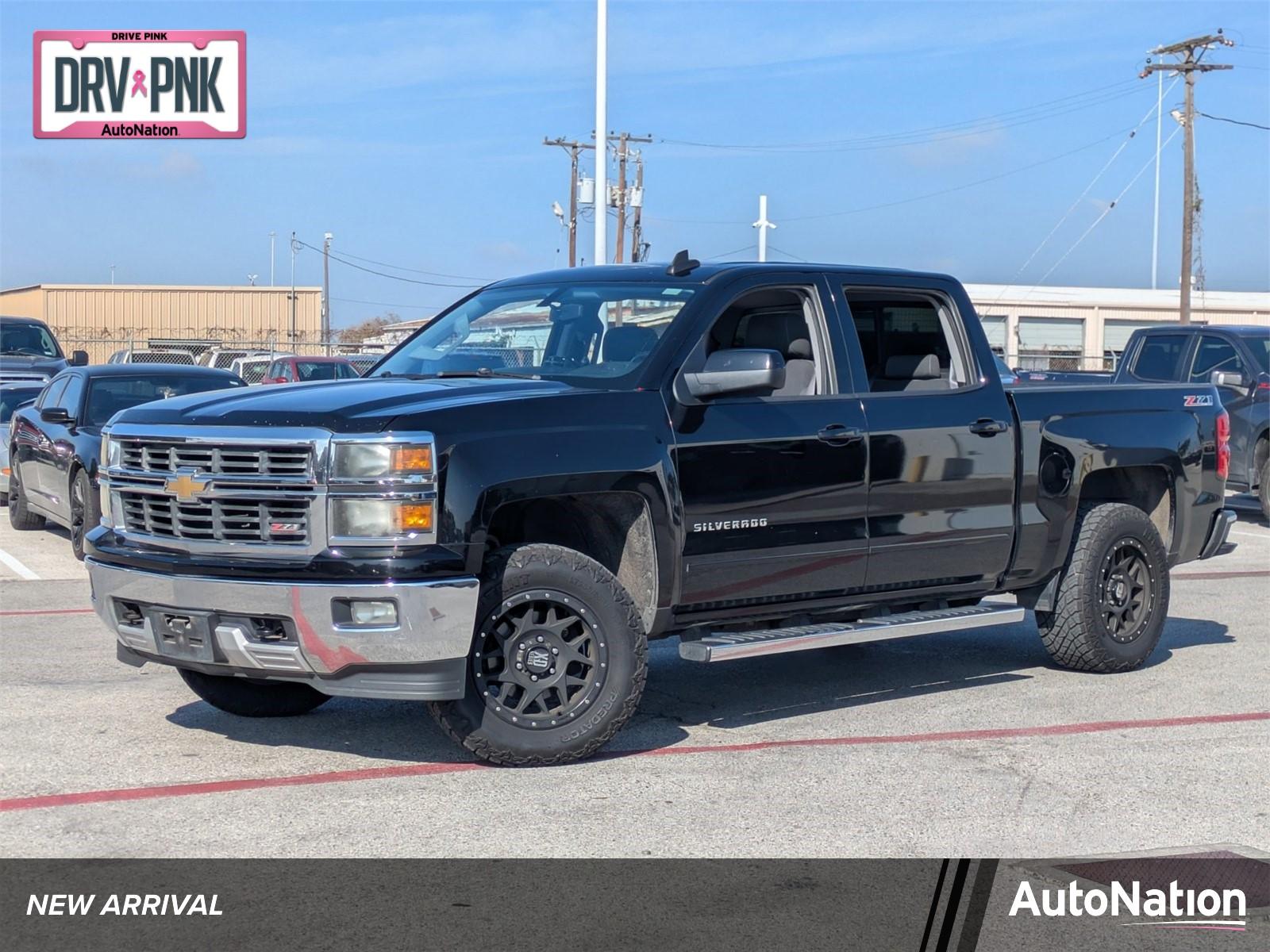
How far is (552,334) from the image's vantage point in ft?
23.9

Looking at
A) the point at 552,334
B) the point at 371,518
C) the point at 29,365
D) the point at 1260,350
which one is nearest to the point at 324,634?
the point at 371,518

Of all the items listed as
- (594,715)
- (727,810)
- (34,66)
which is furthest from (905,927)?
(34,66)

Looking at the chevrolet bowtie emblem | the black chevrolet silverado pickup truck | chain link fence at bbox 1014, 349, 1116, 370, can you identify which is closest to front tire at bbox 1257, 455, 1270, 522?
the black chevrolet silverado pickup truck

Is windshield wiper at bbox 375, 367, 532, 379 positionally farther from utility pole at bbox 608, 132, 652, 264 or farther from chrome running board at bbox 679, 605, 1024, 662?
utility pole at bbox 608, 132, 652, 264

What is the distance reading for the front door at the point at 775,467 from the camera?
22.1 ft

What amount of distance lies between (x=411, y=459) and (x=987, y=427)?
123 inches

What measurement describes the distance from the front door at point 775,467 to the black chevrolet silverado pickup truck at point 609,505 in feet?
0.04

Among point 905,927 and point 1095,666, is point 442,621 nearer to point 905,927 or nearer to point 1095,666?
Result: point 905,927

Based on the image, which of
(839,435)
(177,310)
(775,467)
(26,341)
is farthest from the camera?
(177,310)

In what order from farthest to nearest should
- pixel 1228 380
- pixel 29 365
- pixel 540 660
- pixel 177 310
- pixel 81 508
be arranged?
1. pixel 177 310
2. pixel 29 365
3. pixel 1228 380
4. pixel 81 508
5. pixel 540 660

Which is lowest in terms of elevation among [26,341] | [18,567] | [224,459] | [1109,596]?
[18,567]

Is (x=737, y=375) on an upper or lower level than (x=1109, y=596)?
upper

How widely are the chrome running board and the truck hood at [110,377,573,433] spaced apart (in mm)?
1225

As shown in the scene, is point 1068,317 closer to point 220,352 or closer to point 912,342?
point 220,352
